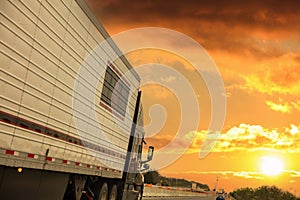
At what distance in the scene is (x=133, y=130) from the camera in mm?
16297

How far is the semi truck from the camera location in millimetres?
7227

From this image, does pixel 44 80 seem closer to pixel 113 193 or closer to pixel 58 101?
pixel 58 101

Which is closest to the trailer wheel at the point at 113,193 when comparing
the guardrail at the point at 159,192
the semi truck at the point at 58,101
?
the semi truck at the point at 58,101

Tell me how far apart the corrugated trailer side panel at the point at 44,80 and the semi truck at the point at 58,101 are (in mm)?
17

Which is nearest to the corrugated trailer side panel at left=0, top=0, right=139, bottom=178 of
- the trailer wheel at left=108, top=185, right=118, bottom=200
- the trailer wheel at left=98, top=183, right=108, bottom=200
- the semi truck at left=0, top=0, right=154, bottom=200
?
the semi truck at left=0, top=0, right=154, bottom=200

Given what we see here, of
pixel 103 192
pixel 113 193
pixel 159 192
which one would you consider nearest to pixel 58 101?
pixel 103 192

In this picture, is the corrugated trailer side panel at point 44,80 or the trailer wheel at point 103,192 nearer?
the corrugated trailer side panel at point 44,80

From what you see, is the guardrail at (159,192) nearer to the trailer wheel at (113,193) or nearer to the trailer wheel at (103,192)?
the trailer wheel at (113,193)

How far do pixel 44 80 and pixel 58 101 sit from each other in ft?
2.89

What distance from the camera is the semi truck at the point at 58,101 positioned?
7227mm

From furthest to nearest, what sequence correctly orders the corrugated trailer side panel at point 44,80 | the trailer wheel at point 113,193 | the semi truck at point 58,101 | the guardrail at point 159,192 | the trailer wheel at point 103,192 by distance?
the guardrail at point 159,192 → the trailer wheel at point 113,193 → the trailer wheel at point 103,192 → the semi truck at point 58,101 → the corrugated trailer side panel at point 44,80

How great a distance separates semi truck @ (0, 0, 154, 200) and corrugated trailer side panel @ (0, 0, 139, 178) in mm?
17

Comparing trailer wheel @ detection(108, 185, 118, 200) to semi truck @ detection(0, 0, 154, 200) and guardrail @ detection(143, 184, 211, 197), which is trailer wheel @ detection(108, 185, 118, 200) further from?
guardrail @ detection(143, 184, 211, 197)

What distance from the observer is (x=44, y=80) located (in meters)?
8.33
